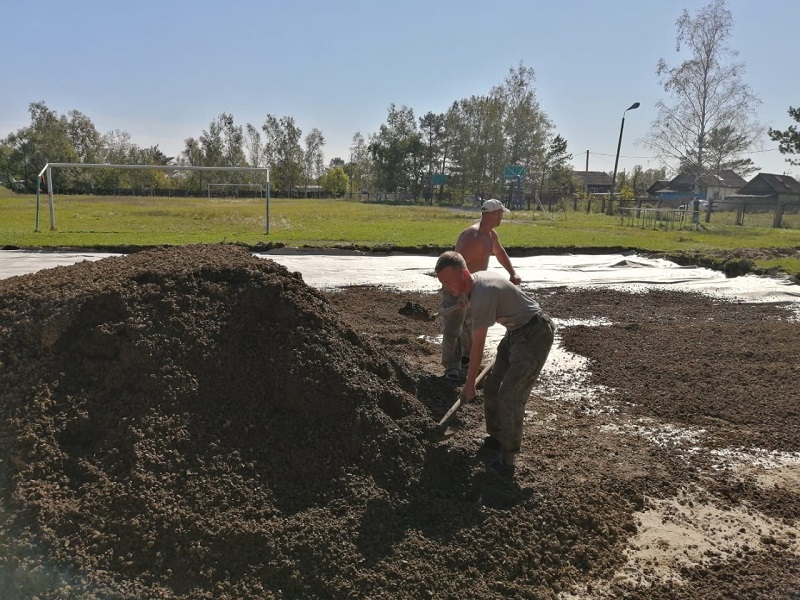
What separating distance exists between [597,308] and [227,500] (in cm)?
743

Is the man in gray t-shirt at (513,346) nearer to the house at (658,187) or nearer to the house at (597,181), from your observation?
the house at (658,187)

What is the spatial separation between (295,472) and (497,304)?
1.50m

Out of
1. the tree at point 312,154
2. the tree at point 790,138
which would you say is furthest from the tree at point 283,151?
the tree at point 790,138

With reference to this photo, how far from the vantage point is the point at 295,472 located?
10.3 feet

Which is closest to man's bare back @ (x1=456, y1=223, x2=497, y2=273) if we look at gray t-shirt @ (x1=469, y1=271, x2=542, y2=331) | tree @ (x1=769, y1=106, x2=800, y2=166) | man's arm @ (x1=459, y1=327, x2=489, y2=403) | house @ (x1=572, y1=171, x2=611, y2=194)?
gray t-shirt @ (x1=469, y1=271, x2=542, y2=331)

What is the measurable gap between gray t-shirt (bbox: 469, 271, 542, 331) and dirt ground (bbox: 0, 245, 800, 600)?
2.56 feet

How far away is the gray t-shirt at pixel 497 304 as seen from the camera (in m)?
3.53

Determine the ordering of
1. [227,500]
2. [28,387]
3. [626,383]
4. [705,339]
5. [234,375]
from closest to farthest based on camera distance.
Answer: [227,500] → [28,387] → [234,375] → [626,383] → [705,339]

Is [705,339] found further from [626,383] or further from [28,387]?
[28,387]

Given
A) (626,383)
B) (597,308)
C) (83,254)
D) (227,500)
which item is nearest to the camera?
(227,500)

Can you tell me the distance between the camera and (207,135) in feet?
200

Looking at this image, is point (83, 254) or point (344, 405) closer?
point (344, 405)

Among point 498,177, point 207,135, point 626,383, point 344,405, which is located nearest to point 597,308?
point 626,383

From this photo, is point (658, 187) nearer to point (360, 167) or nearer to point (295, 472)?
point (360, 167)
